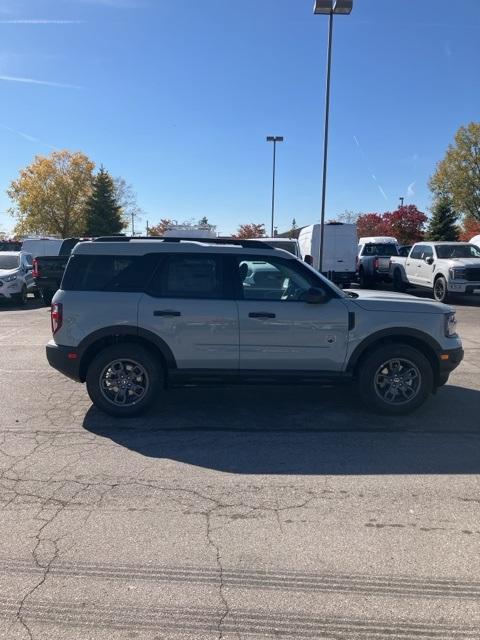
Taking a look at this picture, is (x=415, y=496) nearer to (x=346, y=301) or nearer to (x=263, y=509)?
(x=263, y=509)

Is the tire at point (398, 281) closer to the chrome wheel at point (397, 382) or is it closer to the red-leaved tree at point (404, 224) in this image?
the chrome wheel at point (397, 382)

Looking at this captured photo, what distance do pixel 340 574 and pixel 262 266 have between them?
3473 millimetres

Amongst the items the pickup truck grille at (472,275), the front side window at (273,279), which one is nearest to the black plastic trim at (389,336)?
the front side window at (273,279)

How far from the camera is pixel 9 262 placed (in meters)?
18.0

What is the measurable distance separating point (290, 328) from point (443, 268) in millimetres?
13289

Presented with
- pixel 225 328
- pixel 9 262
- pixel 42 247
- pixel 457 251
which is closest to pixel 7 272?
pixel 9 262

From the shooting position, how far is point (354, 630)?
8.53 feet

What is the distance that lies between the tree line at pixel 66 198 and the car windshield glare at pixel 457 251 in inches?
1485

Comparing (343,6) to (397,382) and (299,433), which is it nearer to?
(397,382)

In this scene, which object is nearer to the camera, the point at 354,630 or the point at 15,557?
the point at 354,630

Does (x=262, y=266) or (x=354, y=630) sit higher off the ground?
(x=262, y=266)

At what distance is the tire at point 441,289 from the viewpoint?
17.3 metres

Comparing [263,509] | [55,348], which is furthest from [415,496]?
[55,348]

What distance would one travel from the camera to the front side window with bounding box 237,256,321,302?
580cm
